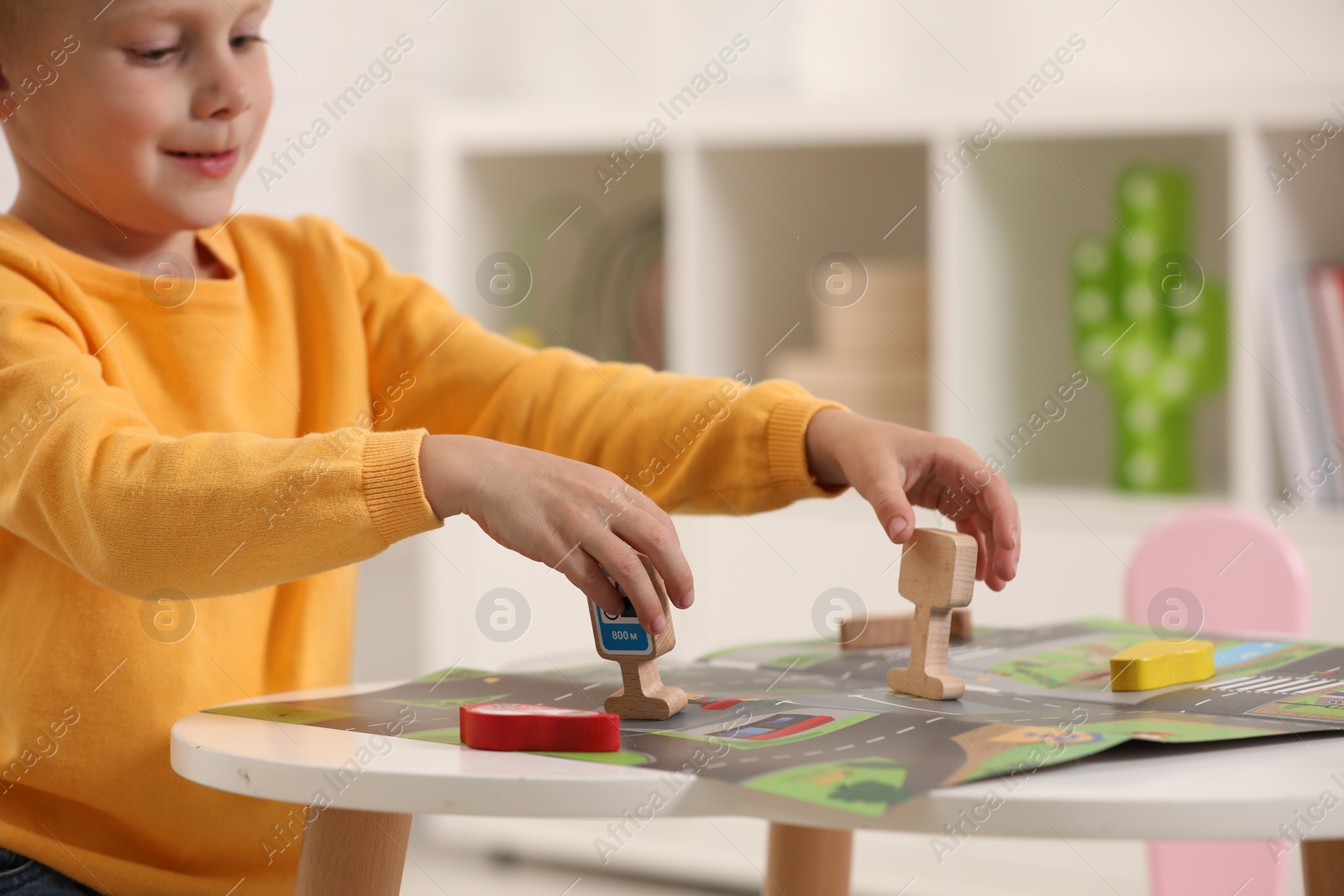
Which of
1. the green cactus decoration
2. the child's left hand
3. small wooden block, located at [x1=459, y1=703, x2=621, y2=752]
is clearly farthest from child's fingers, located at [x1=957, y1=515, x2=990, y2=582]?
the green cactus decoration

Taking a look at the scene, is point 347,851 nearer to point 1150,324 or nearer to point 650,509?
point 650,509

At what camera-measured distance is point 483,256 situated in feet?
7.99

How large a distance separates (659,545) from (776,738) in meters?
0.11

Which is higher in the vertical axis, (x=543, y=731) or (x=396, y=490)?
(x=396, y=490)

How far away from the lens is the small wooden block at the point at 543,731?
681 millimetres

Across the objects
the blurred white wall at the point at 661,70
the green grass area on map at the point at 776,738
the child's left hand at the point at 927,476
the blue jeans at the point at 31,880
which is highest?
the blurred white wall at the point at 661,70

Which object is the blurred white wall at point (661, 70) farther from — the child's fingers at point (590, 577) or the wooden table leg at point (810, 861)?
the child's fingers at point (590, 577)

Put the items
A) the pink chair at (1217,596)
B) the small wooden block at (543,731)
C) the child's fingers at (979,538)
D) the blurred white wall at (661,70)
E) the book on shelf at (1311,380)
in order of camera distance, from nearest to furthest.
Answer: the small wooden block at (543,731)
the child's fingers at (979,538)
the pink chair at (1217,596)
the book on shelf at (1311,380)
the blurred white wall at (661,70)

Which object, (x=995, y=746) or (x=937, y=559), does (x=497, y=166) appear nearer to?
(x=937, y=559)

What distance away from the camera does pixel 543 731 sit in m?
0.69

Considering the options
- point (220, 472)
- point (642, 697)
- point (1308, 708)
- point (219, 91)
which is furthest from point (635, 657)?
point (219, 91)

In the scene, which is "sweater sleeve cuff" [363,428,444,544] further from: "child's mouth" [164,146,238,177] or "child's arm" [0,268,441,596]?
"child's mouth" [164,146,238,177]

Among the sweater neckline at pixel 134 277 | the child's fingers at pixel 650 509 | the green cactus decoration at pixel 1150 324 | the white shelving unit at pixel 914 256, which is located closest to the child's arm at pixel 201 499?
the child's fingers at pixel 650 509

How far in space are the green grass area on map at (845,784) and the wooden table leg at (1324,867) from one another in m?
0.31
